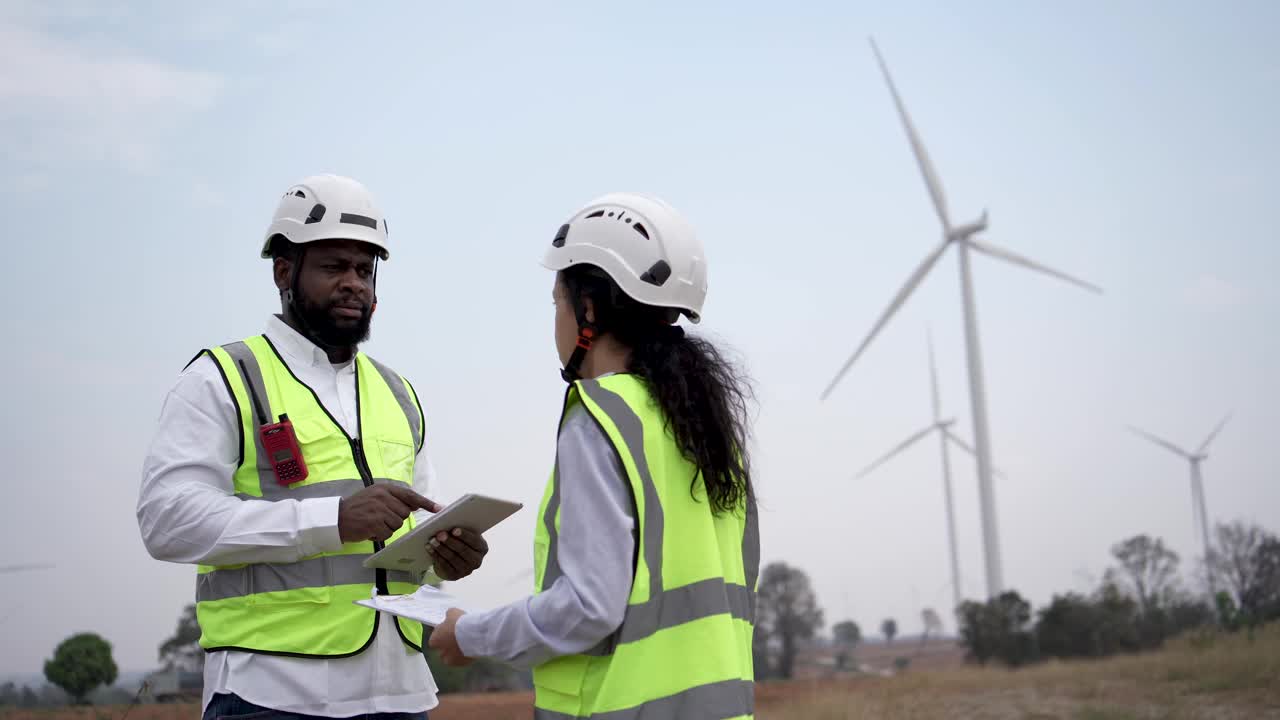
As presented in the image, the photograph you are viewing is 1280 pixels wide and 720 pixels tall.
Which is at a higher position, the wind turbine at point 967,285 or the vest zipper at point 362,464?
the wind turbine at point 967,285

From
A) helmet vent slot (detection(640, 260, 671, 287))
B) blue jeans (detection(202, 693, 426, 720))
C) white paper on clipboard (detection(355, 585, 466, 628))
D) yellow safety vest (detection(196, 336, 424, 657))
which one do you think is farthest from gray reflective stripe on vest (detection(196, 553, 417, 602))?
helmet vent slot (detection(640, 260, 671, 287))

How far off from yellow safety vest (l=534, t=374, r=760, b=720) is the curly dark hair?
0.05 meters

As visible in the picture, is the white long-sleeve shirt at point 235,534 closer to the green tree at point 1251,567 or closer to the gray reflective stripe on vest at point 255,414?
the gray reflective stripe on vest at point 255,414

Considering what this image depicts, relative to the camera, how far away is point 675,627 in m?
3.41

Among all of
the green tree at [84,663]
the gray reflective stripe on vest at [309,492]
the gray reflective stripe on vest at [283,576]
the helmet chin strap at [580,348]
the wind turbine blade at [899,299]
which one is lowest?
the green tree at [84,663]

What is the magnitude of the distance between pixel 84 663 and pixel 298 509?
2171 cm

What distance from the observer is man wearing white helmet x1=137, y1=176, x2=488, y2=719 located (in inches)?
168

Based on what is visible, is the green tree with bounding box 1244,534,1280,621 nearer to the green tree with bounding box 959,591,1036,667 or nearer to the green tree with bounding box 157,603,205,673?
the green tree with bounding box 959,591,1036,667

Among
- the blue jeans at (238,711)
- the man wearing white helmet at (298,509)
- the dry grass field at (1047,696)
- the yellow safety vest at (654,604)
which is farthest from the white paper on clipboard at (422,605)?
the dry grass field at (1047,696)

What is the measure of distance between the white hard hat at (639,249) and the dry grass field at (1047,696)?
7.71 metres

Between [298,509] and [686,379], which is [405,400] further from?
[686,379]

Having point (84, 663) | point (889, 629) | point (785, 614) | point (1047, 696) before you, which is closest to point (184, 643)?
point (84, 663)

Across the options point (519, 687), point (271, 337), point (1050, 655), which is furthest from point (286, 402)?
point (1050, 655)

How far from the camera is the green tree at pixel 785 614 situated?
42.6 metres
